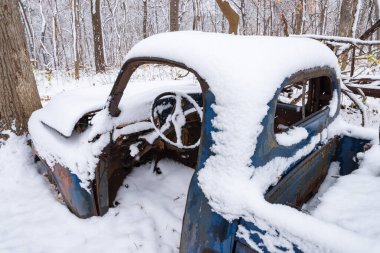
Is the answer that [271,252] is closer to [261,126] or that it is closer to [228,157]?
[228,157]

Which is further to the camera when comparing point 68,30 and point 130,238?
point 68,30

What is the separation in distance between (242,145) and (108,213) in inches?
67.7

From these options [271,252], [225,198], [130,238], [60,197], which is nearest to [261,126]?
[225,198]

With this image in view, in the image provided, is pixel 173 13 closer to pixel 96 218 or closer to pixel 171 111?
pixel 171 111

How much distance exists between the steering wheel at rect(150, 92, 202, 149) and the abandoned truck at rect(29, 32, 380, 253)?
19 millimetres

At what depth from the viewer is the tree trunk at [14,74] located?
135 inches

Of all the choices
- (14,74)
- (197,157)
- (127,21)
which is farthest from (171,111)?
(127,21)

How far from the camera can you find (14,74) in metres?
3.54

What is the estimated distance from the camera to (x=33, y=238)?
94.0 inches

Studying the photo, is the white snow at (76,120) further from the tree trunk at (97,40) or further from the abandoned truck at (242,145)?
the tree trunk at (97,40)

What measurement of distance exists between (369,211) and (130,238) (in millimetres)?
1739

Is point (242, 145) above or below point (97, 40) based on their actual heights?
below

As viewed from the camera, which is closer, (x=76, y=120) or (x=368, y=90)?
(x=76, y=120)

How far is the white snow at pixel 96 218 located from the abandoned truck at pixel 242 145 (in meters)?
0.19
